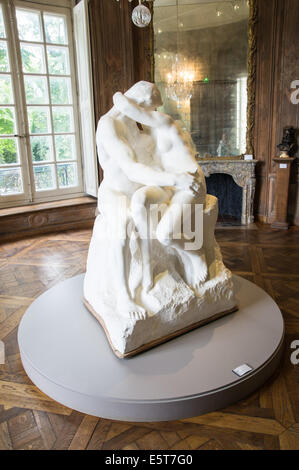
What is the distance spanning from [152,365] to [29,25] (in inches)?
221

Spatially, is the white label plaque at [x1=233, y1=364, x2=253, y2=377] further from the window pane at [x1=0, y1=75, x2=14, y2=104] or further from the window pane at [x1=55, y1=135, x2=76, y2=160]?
the window pane at [x1=0, y1=75, x2=14, y2=104]

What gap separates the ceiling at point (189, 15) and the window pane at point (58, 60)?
5.03 ft

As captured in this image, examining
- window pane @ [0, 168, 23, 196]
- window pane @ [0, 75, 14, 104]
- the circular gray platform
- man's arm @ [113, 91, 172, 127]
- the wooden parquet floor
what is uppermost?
window pane @ [0, 75, 14, 104]

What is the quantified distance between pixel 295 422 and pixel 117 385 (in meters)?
0.97

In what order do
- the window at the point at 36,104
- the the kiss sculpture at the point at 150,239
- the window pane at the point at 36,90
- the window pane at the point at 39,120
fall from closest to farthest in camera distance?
A: the the kiss sculpture at the point at 150,239
the window at the point at 36,104
the window pane at the point at 36,90
the window pane at the point at 39,120

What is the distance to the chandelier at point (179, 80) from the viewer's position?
6.25 m

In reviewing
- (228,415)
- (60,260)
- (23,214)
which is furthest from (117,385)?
(23,214)

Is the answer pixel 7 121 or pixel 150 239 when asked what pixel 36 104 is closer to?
pixel 7 121

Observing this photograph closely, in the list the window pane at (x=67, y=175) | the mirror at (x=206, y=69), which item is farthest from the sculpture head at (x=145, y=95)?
the window pane at (x=67, y=175)

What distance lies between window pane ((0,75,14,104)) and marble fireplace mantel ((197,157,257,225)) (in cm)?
318

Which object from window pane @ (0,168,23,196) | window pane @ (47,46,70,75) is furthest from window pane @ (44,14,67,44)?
window pane @ (0,168,23,196)

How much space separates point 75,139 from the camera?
6438 millimetres

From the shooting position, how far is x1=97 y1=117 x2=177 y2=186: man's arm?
2518 mm

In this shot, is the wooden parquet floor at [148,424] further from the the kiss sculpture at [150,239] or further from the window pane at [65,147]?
the window pane at [65,147]
